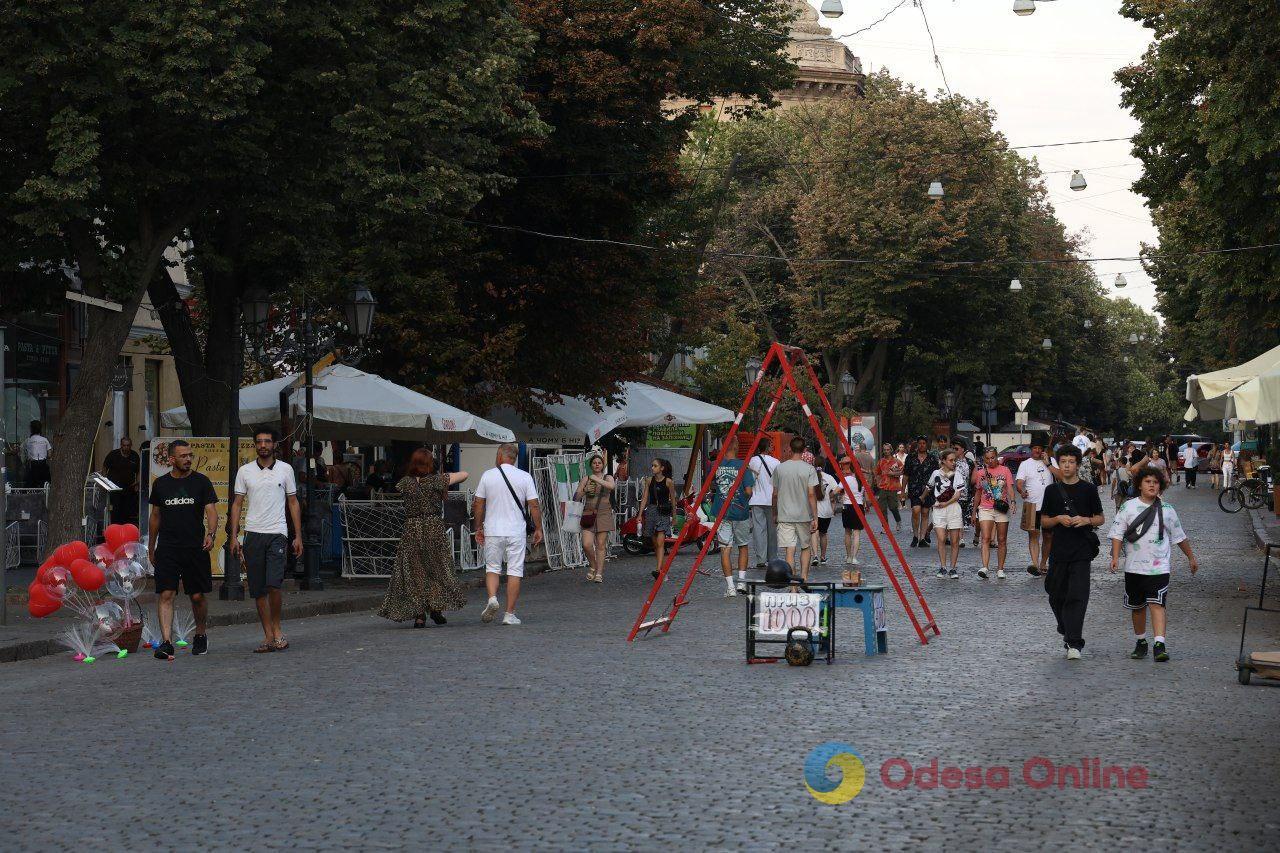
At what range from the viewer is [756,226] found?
6259 centimetres

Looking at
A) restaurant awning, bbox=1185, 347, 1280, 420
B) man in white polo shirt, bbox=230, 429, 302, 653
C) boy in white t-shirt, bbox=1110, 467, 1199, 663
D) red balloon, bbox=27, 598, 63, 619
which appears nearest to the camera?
boy in white t-shirt, bbox=1110, 467, 1199, 663

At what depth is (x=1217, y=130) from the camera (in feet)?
73.6

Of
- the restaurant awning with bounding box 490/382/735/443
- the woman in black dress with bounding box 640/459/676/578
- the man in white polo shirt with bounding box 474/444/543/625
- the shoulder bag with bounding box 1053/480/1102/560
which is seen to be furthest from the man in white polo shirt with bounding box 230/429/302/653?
the restaurant awning with bounding box 490/382/735/443

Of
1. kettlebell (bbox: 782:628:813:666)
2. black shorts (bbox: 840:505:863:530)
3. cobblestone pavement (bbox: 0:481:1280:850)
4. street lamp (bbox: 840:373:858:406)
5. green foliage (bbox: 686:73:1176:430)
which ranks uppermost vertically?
green foliage (bbox: 686:73:1176:430)

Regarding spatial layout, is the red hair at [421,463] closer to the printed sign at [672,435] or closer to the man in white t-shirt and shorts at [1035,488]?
the man in white t-shirt and shorts at [1035,488]

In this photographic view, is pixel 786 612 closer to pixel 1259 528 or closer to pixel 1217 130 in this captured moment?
pixel 1217 130

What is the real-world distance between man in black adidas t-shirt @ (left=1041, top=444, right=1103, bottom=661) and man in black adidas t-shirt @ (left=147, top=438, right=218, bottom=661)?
275 inches

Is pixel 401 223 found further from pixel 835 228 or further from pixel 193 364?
pixel 835 228

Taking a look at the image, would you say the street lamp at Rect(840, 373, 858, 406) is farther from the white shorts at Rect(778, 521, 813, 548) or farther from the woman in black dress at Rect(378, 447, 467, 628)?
the woman in black dress at Rect(378, 447, 467, 628)

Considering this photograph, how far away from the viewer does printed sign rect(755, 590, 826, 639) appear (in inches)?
534

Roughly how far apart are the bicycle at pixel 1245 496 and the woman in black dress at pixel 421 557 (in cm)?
3123

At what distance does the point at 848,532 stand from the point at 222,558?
27.3 ft

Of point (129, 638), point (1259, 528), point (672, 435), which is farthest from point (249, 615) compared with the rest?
point (1259, 528)

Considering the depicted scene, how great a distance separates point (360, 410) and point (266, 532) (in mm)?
8350
